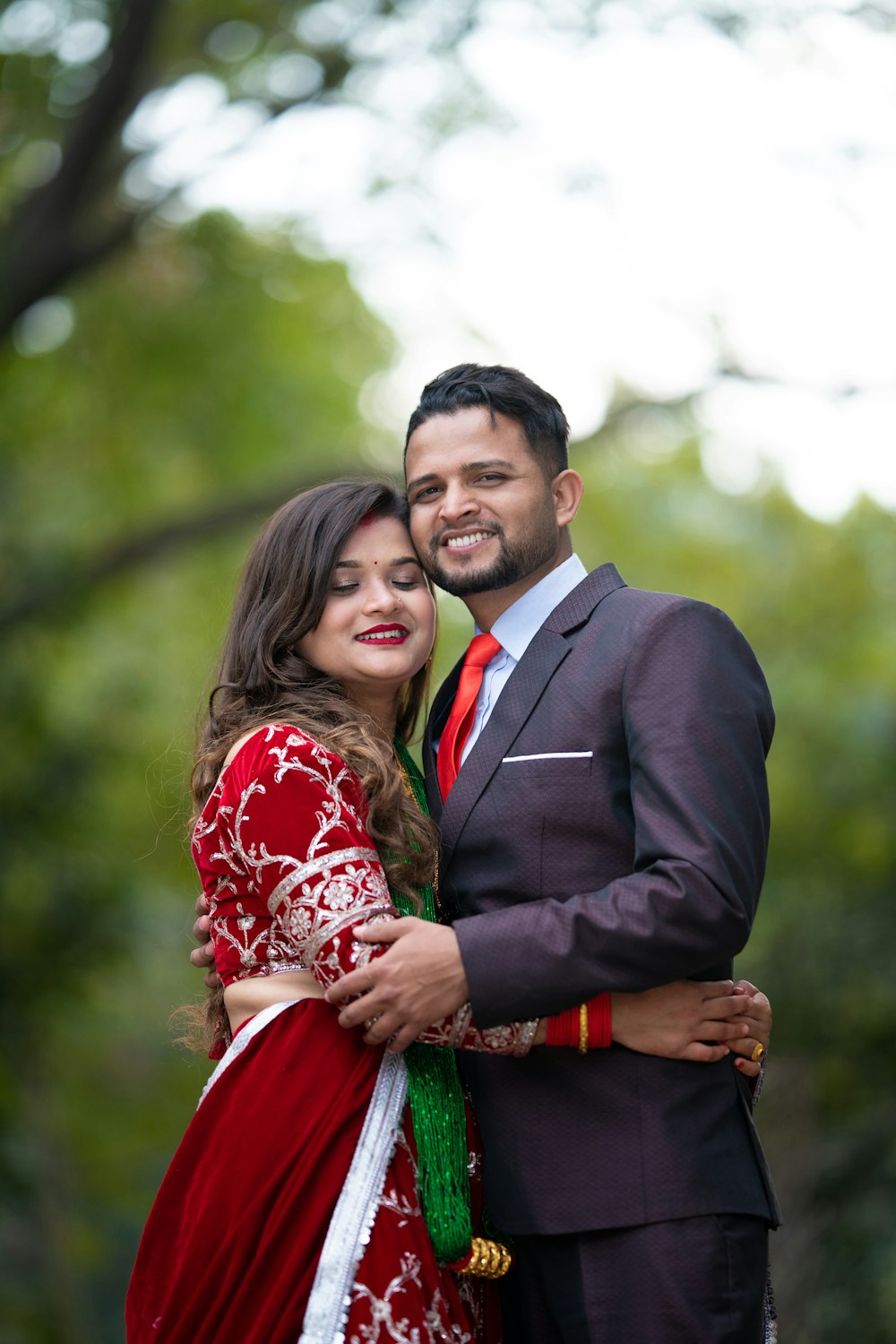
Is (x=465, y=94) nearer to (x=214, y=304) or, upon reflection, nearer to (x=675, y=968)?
(x=214, y=304)

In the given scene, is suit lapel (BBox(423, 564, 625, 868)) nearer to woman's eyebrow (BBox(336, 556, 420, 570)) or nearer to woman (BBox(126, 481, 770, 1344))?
woman (BBox(126, 481, 770, 1344))

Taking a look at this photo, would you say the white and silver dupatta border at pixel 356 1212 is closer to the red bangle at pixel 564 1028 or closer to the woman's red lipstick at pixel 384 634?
the red bangle at pixel 564 1028

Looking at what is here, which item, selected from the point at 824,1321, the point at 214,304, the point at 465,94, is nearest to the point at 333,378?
the point at 214,304

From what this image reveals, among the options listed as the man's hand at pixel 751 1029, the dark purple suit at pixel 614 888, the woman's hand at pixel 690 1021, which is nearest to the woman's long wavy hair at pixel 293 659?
the dark purple suit at pixel 614 888

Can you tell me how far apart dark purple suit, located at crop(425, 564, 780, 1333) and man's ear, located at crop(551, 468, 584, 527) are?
1.15 feet

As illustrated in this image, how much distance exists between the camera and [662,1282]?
8.03ft

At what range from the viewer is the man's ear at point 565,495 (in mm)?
3070

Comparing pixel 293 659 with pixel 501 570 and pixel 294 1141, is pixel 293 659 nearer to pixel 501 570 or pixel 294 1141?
pixel 501 570

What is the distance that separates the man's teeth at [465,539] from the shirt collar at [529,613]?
0.51 feet

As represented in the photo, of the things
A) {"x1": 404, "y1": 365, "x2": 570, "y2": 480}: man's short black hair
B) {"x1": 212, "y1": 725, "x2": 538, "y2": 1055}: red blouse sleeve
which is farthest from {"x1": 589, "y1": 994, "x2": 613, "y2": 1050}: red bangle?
{"x1": 404, "y1": 365, "x2": 570, "y2": 480}: man's short black hair

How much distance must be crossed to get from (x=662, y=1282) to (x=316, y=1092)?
68cm

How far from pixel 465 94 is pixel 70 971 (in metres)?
5.75

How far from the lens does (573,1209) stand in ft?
8.27

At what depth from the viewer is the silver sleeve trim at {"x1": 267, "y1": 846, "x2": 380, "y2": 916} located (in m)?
2.54
